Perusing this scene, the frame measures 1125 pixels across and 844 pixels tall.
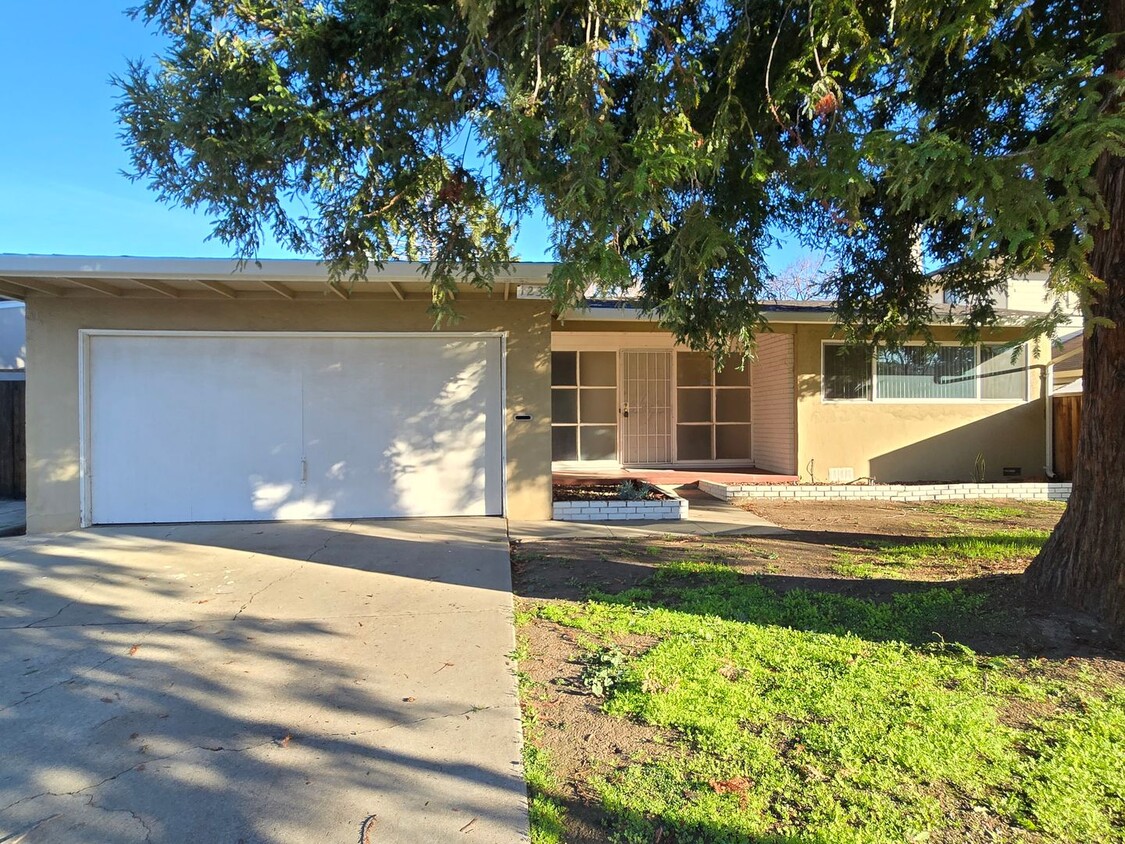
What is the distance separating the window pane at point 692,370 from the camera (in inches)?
531

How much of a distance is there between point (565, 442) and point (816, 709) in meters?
10.1

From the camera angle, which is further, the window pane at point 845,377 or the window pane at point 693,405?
the window pane at point 693,405

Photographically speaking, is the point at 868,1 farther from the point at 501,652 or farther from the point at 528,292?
the point at 501,652

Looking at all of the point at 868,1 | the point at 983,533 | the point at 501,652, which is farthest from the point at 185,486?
the point at 983,533

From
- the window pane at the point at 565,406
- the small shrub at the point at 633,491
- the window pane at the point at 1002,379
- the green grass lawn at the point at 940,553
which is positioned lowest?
the green grass lawn at the point at 940,553

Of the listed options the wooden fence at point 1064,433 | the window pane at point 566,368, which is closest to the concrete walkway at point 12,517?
the window pane at point 566,368

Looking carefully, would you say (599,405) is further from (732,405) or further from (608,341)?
(732,405)

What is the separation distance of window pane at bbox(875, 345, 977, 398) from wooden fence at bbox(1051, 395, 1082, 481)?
5.26 feet

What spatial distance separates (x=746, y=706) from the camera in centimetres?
337

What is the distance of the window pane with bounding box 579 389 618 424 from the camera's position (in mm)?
13320

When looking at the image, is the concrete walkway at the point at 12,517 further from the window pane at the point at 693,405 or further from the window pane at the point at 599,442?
the window pane at the point at 693,405

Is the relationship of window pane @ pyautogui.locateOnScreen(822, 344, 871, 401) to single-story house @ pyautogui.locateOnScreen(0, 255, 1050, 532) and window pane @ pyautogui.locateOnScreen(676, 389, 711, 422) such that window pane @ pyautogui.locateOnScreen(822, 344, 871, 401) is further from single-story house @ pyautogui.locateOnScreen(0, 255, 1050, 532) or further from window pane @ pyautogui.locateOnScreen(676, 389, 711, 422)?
single-story house @ pyautogui.locateOnScreen(0, 255, 1050, 532)

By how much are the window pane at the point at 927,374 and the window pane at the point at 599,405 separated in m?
4.95

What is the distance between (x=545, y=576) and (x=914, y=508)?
6.64 m
